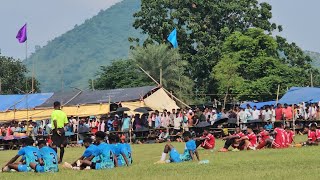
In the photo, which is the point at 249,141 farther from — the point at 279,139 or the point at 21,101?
the point at 21,101

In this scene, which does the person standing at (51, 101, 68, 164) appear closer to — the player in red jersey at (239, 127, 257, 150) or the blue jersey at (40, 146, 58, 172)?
the blue jersey at (40, 146, 58, 172)

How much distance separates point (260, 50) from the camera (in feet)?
212

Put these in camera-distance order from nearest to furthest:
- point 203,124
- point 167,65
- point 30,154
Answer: point 30,154
point 203,124
point 167,65

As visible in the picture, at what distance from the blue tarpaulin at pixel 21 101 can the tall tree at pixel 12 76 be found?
2792cm

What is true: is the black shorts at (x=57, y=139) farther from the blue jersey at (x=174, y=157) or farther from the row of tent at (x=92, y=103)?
the row of tent at (x=92, y=103)

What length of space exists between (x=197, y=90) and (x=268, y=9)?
35.8 feet

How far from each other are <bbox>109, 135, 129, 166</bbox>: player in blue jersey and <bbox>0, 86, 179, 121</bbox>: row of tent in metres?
25.4

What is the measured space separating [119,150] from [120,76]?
53464mm

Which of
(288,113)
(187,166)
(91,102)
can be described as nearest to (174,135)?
(288,113)

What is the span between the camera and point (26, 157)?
Result: 1952cm

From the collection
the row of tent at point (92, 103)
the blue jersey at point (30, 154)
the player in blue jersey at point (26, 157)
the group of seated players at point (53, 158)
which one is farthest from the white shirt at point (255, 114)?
the blue jersey at point (30, 154)

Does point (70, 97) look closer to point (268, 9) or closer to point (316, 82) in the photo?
point (268, 9)

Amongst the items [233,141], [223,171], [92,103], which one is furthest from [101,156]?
[92,103]

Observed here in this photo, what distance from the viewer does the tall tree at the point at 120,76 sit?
70.5 m
